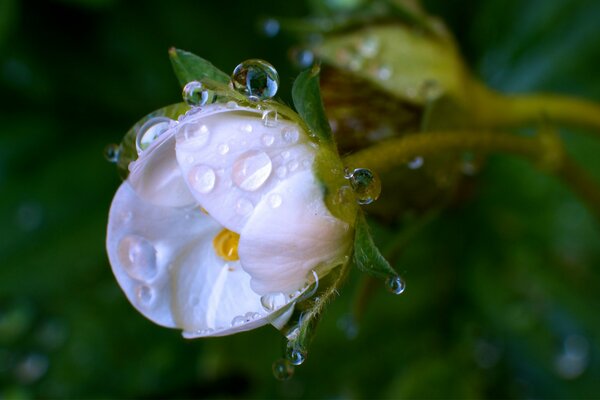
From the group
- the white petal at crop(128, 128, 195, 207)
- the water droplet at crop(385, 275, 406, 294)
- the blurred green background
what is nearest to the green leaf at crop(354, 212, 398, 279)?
the water droplet at crop(385, 275, 406, 294)

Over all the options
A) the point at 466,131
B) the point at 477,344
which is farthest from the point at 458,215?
the point at 466,131

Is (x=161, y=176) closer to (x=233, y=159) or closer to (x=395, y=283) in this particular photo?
→ (x=233, y=159)

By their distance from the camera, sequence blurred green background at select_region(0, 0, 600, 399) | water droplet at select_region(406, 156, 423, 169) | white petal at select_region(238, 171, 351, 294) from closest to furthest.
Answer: white petal at select_region(238, 171, 351, 294) < water droplet at select_region(406, 156, 423, 169) < blurred green background at select_region(0, 0, 600, 399)

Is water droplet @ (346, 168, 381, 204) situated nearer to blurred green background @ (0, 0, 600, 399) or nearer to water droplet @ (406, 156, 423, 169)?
water droplet @ (406, 156, 423, 169)

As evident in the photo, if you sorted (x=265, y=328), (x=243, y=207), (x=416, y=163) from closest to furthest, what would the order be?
(x=243, y=207)
(x=416, y=163)
(x=265, y=328)

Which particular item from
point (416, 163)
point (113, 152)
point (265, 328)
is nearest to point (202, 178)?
point (113, 152)

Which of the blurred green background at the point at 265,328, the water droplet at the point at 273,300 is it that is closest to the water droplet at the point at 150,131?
the water droplet at the point at 273,300

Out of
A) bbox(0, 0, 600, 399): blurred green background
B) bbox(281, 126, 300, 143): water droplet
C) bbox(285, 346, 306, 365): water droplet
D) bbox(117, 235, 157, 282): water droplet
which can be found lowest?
bbox(0, 0, 600, 399): blurred green background

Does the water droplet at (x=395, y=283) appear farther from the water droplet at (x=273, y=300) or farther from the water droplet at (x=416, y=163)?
the water droplet at (x=416, y=163)
